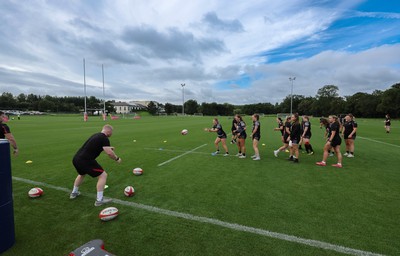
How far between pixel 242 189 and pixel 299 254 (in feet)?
8.95

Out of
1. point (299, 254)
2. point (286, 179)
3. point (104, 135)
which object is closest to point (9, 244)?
point (104, 135)

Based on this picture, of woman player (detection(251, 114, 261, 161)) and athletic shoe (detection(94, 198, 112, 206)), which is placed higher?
woman player (detection(251, 114, 261, 161))

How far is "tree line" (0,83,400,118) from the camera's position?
73.9m

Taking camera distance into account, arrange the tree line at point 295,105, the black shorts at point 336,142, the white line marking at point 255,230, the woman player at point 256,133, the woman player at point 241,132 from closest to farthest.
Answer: the white line marking at point 255,230 < the black shorts at point 336,142 < the woman player at point 256,133 < the woman player at point 241,132 < the tree line at point 295,105

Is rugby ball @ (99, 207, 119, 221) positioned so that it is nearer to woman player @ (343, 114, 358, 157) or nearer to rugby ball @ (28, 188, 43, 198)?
rugby ball @ (28, 188, 43, 198)

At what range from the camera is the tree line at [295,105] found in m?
73.9

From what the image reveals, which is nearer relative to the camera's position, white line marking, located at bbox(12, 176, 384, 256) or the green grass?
white line marking, located at bbox(12, 176, 384, 256)

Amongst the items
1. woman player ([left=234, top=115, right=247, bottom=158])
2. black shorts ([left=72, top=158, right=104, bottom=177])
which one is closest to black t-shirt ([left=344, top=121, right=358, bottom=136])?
woman player ([left=234, top=115, right=247, bottom=158])

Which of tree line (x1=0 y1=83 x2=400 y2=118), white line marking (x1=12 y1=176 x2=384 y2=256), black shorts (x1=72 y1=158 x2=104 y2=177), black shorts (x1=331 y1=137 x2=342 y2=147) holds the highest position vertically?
tree line (x1=0 y1=83 x2=400 y2=118)

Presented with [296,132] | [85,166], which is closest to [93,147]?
[85,166]

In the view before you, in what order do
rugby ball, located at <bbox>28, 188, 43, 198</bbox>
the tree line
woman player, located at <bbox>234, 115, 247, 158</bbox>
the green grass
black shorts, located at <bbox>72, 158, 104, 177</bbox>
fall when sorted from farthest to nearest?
the tree line
woman player, located at <bbox>234, 115, 247, 158</bbox>
rugby ball, located at <bbox>28, 188, 43, 198</bbox>
black shorts, located at <bbox>72, 158, 104, 177</bbox>
the green grass

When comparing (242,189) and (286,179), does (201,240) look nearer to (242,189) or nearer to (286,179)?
(242,189)

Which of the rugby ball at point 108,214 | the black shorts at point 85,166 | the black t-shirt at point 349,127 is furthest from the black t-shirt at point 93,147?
the black t-shirt at point 349,127

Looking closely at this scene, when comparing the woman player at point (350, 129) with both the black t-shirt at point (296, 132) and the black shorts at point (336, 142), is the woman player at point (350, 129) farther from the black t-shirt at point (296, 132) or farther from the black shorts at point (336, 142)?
the black t-shirt at point (296, 132)
